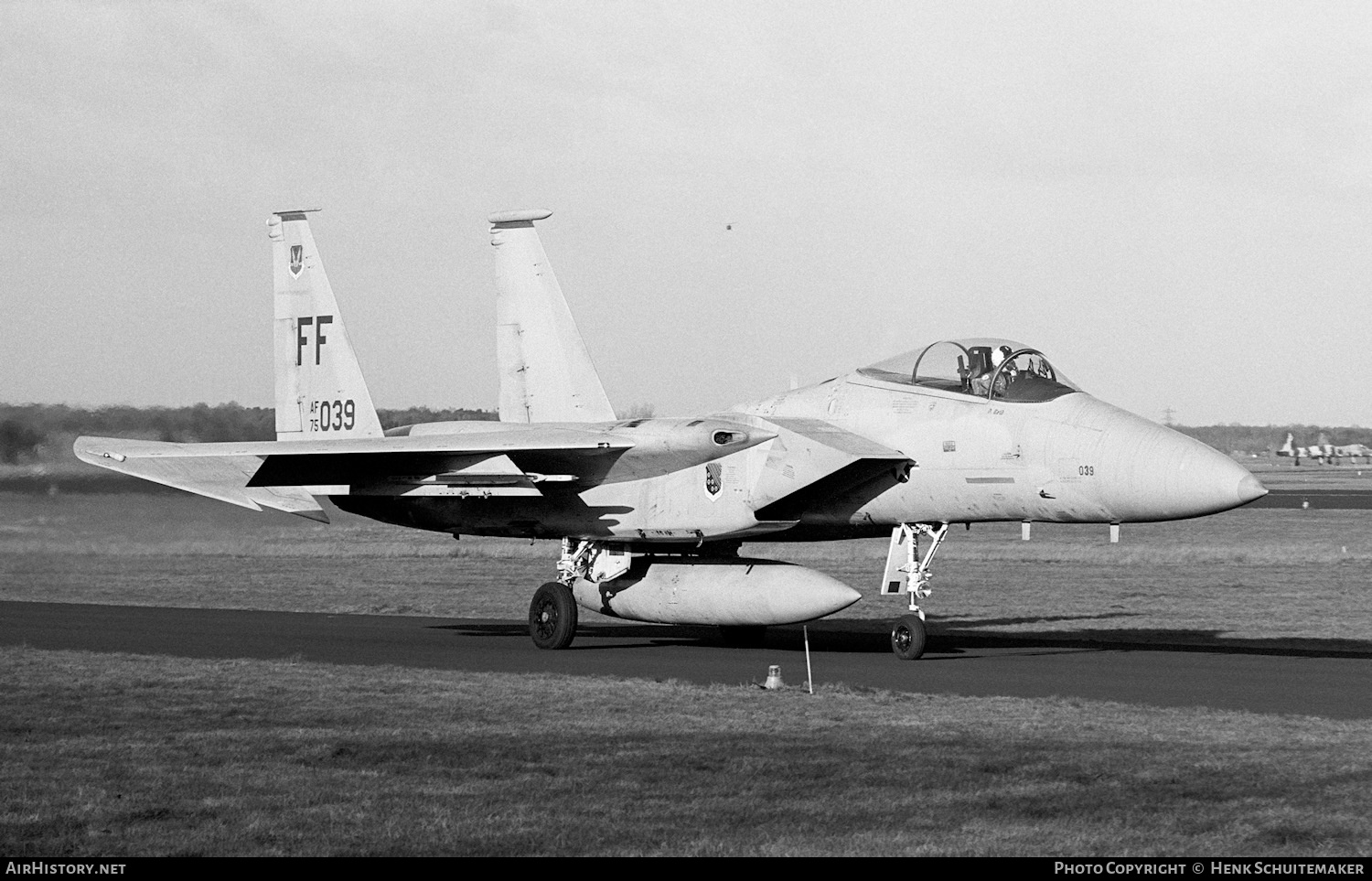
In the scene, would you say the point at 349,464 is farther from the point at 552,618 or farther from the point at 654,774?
the point at 654,774

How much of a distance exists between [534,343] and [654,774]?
1286cm

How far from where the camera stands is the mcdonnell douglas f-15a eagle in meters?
14.8

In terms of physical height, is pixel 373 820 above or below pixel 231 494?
below

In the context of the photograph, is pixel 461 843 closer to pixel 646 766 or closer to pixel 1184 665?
pixel 646 766

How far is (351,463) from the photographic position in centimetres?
1758

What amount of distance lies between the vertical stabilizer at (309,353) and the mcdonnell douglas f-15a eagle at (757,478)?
35cm

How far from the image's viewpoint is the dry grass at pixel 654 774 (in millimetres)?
7082

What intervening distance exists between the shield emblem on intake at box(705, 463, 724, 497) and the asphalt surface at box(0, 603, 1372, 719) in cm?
174

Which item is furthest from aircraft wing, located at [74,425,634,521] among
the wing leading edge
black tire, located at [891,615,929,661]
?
black tire, located at [891,615,929,661]

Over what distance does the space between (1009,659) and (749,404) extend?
4.12 meters

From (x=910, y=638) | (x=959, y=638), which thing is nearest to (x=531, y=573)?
(x=959, y=638)
